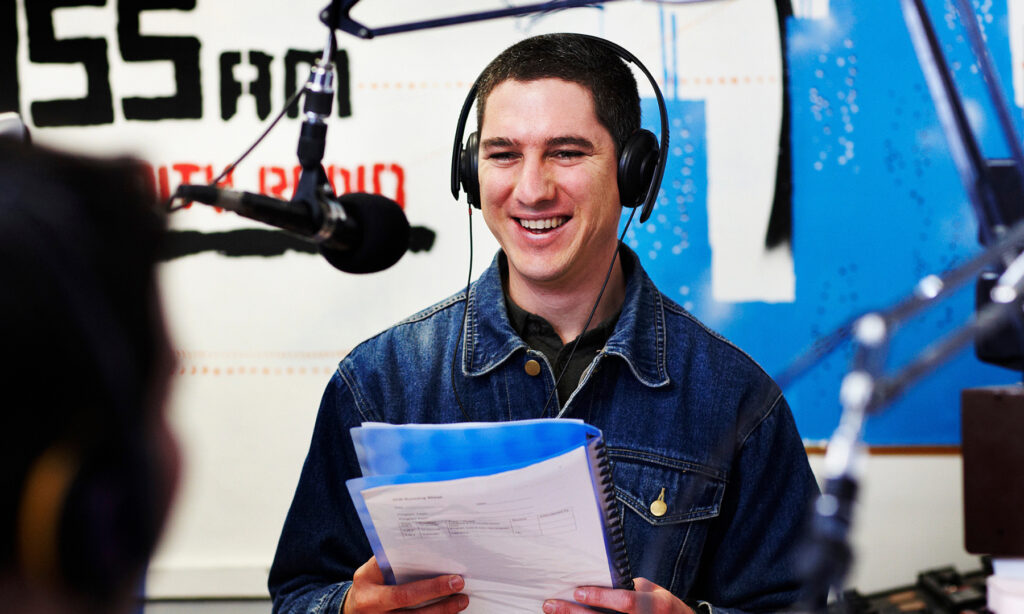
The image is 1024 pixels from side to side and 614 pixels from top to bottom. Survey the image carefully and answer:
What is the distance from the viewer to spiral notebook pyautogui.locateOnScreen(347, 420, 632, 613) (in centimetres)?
91

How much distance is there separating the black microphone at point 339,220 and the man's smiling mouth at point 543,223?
42cm

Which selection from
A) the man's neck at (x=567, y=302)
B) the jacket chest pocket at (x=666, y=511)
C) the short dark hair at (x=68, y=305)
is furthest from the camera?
the man's neck at (x=567, y=302)

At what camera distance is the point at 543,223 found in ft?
4.25

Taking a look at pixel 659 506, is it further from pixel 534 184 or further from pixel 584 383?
pixel 534 184

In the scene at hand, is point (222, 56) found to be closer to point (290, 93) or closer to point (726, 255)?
point (290, 93)

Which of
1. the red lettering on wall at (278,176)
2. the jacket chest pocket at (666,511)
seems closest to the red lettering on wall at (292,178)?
the red lettering on wall at (278,176)

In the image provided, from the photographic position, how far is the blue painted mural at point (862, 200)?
6.05ft

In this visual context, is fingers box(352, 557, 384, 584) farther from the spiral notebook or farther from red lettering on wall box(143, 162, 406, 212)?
red lettering on wall box(143, 162, 406, 212)

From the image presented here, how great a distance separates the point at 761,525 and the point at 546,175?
1.95 ft

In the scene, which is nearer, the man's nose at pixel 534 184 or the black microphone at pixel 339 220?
the black microphone at pixel 339 220

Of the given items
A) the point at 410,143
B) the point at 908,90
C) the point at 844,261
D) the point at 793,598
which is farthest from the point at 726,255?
the point at 793,598

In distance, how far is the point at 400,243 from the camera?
89 cm

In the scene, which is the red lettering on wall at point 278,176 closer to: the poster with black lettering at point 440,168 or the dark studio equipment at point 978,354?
the poster with black lettering at point 440,168

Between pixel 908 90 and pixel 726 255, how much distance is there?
513 millimetres
